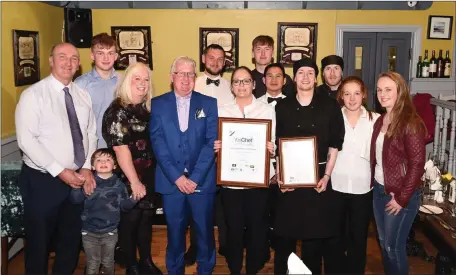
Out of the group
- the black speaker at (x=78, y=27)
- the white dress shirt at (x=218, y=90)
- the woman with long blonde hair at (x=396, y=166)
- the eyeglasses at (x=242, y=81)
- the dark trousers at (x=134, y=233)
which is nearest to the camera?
the woman with long blonde hair at (x=396, y=166)

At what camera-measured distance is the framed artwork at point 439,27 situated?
6594 mm

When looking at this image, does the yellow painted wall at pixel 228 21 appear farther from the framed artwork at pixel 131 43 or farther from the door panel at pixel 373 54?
the door panel at pixel 373 54

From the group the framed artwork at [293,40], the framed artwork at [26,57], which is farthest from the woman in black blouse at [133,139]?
the framed artwork at [293,40]

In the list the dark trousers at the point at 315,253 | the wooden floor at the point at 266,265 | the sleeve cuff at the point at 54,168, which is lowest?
the wooden floor at the point at 266,265

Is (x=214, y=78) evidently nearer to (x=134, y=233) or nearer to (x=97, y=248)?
(x=134, y=233)

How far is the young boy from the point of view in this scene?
319 cm

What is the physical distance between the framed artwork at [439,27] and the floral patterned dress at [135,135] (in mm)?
5100

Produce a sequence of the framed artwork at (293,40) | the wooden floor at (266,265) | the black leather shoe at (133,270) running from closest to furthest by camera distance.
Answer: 1. the black leather shoe at (133,270)
2. the wooden floor at (266,265)
3. the framed artwork at (293,40)

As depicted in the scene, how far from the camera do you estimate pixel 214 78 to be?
4371mm

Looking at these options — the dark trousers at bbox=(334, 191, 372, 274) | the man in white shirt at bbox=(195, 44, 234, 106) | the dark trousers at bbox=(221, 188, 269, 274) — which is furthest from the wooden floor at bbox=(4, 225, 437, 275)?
the man in white shirt at bbox=(195, 44, 234, 106)

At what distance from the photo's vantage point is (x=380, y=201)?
10.1ft

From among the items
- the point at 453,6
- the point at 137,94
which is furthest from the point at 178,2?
the point at 453,6

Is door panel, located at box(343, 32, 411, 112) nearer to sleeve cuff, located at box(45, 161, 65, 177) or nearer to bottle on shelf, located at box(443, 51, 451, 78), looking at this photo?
bottle on shelf, located at box(443, 51, 451, 78)

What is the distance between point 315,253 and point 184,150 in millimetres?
1223
